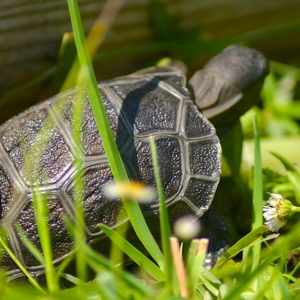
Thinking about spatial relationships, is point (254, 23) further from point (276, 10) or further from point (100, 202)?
point (100, 202)

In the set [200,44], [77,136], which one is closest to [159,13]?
[200,44]

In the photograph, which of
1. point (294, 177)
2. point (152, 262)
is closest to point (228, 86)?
point (294, 177)

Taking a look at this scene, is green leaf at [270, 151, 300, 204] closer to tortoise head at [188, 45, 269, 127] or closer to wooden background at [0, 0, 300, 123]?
tortoise head at [188, 45, 269, 127]

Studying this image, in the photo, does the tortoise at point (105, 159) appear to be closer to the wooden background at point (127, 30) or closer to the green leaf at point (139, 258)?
the green leaf at point (139, 258)

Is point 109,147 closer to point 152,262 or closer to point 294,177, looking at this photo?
point 152,262

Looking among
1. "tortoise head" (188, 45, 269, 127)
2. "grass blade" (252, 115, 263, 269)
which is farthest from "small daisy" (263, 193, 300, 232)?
"tortoise head" (188, 45, 269, 127)

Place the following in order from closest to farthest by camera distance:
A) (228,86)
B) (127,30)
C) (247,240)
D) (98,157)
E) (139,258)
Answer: (139,258) < (247,240) < (98,157) < (228,86) < (127,30)

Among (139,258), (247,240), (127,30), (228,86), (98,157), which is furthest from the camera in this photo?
(127,30)
